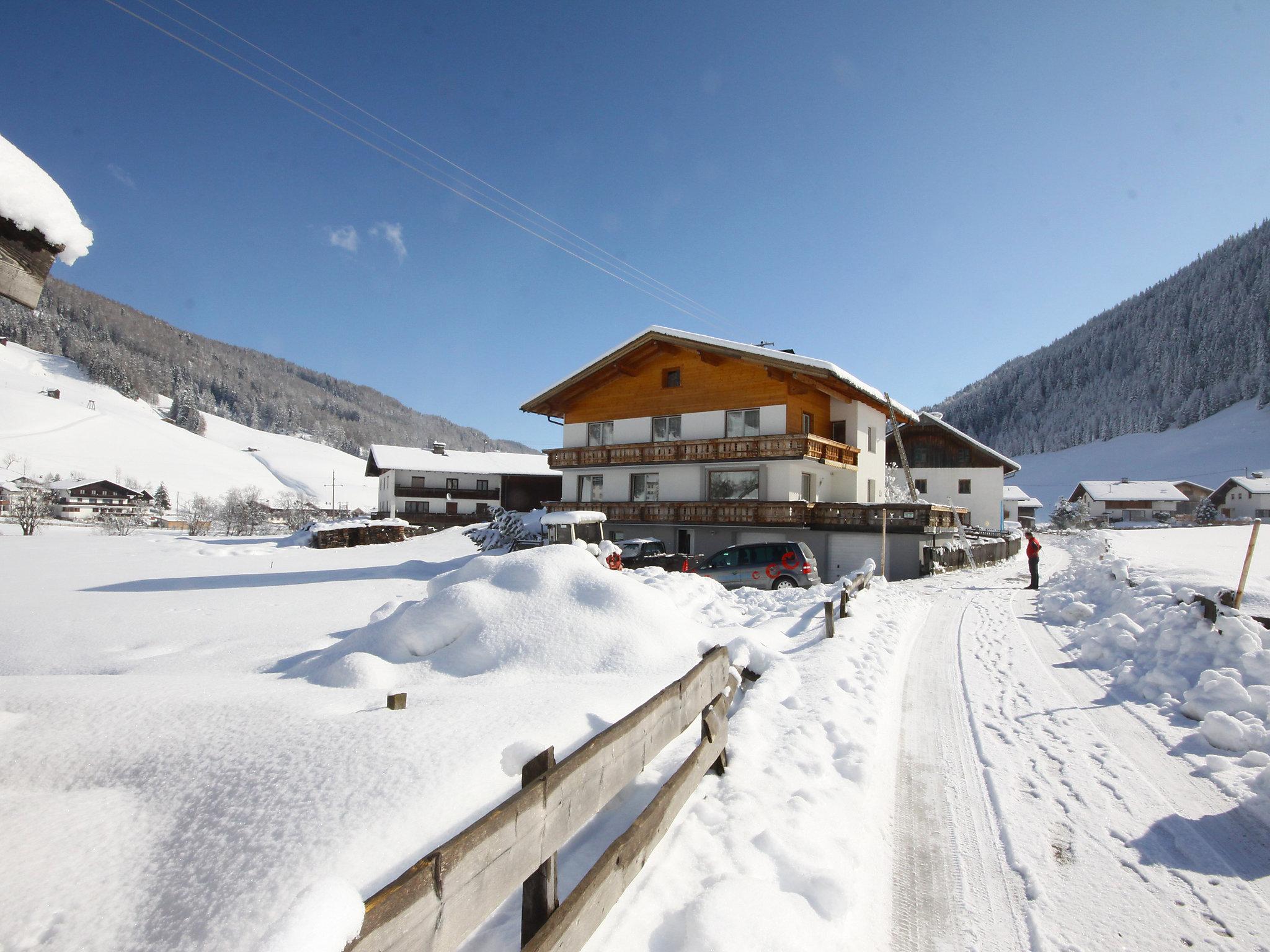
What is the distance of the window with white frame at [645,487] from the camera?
99.1 ft

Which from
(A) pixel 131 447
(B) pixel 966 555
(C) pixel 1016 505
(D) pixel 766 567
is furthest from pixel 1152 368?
(A) pixel 131 447

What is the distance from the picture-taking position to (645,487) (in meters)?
30.7

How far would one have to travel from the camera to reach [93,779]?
10.7 ft

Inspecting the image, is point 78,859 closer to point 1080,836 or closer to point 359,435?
point 1080,836

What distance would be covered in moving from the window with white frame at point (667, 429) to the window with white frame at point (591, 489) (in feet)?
13.7

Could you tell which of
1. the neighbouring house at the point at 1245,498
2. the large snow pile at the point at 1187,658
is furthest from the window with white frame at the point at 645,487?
the neighbouring house at the point at 1245,498

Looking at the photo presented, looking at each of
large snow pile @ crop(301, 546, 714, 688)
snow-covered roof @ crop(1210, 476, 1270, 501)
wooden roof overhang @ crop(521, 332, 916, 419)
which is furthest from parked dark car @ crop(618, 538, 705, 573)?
snow-covered roof @ crop(1210, 476, 1270, 501)

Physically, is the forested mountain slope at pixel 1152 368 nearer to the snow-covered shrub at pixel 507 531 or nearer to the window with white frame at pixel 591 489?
the window with white frame at pixel 591 489

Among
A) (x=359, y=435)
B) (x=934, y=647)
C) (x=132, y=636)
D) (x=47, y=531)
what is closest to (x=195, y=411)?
(x=359, y=435)

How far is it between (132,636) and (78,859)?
32.9 feet

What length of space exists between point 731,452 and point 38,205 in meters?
24.9

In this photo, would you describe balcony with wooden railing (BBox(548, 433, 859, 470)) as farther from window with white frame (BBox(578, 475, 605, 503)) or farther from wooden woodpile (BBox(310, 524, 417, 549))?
wooden woodpile (BBox(310, 524, 417, 549))

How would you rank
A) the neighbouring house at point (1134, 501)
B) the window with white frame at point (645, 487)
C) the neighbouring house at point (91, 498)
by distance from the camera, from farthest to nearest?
the neighbouring house at point (1134, 501), the neighbouring house at point (91, 498), the window with white frame at point (645, 487)

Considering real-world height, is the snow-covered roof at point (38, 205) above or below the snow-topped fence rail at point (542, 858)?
above
